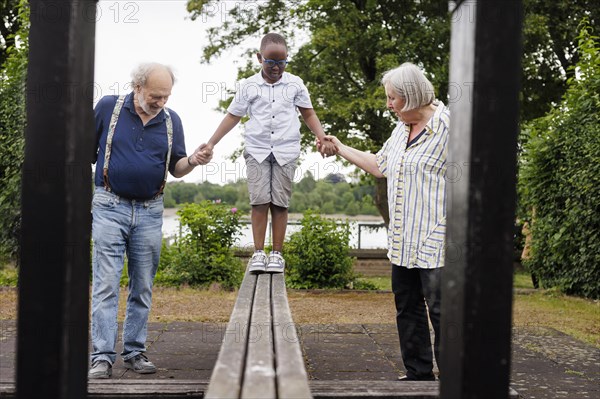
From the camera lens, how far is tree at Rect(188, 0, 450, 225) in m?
18.4

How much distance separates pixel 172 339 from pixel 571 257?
6081mm

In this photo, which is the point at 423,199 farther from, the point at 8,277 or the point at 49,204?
the point at 8,277

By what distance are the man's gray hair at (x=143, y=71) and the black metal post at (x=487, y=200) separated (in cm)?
274

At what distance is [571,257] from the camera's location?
9562 millimetres

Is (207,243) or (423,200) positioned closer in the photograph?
(423,200)

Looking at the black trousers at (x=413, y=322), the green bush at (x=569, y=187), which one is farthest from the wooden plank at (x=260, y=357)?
the green bush at (x=569, y=187)

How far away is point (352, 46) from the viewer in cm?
1895

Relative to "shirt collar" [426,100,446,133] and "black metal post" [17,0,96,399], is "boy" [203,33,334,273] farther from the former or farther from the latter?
"black metal post" [17,0,96,399]

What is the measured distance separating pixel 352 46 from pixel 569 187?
10507 millimetres

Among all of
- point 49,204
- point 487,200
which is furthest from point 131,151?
point 487,200

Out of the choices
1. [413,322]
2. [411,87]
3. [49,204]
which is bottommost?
[413,322]

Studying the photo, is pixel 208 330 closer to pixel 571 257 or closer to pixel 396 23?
pixel 571 257

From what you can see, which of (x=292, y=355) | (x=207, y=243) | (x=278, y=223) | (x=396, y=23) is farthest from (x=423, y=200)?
(x=396, y=23)

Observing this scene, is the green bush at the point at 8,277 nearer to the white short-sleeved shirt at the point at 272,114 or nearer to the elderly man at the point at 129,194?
the white short-sleeved shirt at the point at 272,114
